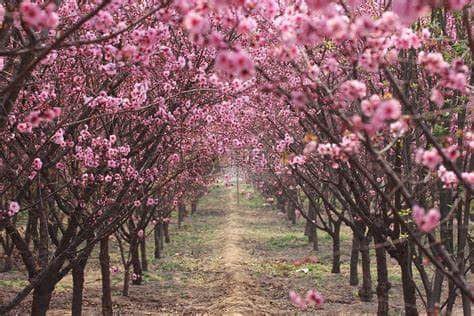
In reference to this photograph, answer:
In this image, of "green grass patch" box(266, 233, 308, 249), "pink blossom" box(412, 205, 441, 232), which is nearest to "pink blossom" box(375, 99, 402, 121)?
→ "pink blossom" box(412, 205, 441, 232)

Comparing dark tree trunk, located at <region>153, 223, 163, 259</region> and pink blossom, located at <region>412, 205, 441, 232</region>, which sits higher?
pink blossom, located at <region>412, 205, 441, 232</region>

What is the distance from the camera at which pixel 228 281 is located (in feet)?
53.7

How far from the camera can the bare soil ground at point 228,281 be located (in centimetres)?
1334

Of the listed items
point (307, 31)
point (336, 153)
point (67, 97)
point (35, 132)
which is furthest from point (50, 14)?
point (67, 97)

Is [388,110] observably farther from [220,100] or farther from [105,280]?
[105,280]

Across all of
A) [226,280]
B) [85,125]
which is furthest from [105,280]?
[226,280]

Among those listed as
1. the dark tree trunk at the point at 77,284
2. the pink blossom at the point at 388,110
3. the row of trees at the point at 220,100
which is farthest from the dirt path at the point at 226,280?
the pink blossom at the point at 388,110

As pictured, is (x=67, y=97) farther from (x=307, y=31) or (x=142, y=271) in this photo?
(x=142, y=271)

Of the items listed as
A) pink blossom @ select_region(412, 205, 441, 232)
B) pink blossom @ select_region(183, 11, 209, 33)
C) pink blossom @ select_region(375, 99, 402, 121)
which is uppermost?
pink blossom @ select_region(183, 11, 209, 33)

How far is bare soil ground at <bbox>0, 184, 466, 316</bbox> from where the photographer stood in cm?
1334

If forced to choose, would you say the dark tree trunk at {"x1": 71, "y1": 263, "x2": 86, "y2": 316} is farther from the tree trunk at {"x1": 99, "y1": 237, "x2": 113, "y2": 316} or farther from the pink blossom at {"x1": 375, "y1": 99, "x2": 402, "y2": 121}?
the pink blossom at {"x1": 375, "y1": 99, "x2": 402, "y2": 121}

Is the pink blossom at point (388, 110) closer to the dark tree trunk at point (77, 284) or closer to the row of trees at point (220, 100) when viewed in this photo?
the row of trees at point (220, 100)

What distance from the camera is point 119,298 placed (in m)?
14.5

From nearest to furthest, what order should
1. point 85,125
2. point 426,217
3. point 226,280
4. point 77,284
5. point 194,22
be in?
point 194,22 → point 426,217 → point 85,125 → point 77,284 → point 226,280
